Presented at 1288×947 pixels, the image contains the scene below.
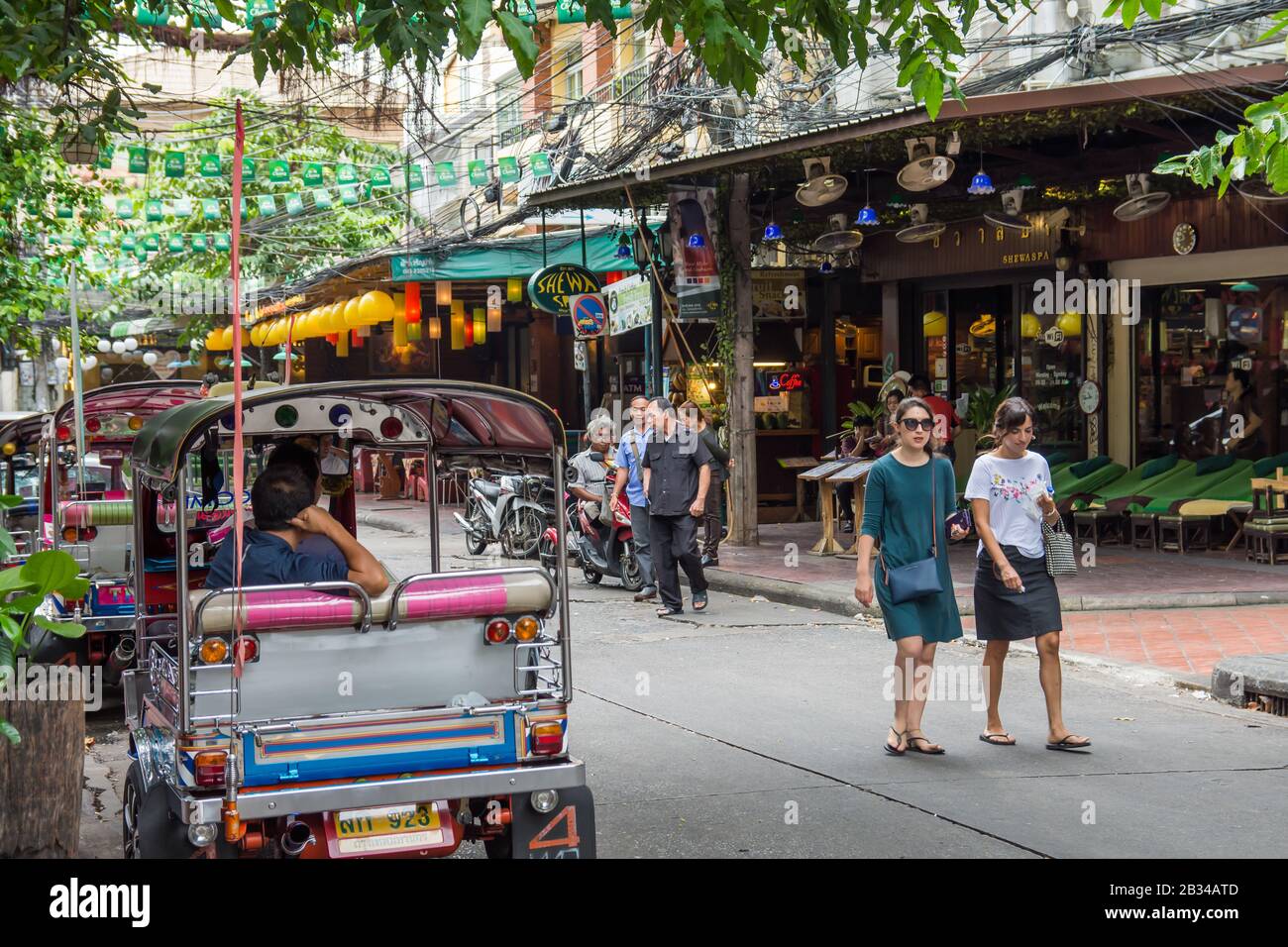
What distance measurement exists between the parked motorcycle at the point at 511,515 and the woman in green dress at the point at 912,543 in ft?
31.9

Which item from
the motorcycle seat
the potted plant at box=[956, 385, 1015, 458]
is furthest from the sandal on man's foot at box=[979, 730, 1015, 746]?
the motorcycle seat

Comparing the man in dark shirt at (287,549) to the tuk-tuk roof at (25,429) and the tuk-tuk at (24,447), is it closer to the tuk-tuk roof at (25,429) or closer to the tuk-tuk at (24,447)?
the tuk-tuk at (24,447)

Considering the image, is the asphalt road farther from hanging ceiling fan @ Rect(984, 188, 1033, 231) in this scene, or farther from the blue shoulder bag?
hanging ceiling fan @ Rect(984, 188, 1033, 231)

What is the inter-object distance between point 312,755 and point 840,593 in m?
8.99

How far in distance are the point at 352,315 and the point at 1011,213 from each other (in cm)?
1211

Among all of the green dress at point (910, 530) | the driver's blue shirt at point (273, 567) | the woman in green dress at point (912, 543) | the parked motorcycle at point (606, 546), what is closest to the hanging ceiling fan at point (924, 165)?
the parked motorcycle at point (606, 546)

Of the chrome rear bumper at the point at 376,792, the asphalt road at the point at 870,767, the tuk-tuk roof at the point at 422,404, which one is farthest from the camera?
the asphalt road at the point at 870,767

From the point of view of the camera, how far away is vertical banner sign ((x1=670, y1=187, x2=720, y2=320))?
1734 cm

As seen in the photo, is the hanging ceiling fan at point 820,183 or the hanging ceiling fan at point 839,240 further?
the hanging ceiling fan at point 839,240

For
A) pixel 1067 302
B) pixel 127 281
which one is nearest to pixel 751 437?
pixel 1067 302

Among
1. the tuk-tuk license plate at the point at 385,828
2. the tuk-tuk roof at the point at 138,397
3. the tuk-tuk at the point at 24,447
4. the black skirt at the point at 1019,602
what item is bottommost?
the tuk-tuk license plate at the point at 385,828

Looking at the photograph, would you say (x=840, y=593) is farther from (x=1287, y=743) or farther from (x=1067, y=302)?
(x=1067, y=302)

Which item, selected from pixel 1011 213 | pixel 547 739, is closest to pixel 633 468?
pixel 1011 213

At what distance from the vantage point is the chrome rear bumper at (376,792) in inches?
191
